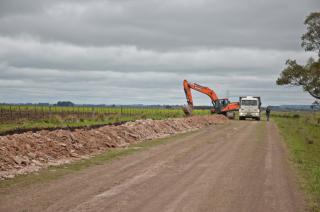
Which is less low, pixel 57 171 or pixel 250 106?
pixel 250 106

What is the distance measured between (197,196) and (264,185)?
2.38 metres

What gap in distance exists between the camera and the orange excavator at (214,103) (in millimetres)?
49997

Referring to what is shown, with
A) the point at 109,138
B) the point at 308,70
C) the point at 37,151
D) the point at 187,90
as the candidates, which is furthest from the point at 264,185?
the point at 308,70

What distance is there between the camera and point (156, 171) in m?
12.5

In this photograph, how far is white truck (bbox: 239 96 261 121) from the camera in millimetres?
53031

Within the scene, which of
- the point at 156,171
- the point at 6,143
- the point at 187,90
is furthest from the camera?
the point at 187,90

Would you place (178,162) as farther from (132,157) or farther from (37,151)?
(37,151)

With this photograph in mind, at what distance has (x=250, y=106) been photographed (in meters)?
53.2

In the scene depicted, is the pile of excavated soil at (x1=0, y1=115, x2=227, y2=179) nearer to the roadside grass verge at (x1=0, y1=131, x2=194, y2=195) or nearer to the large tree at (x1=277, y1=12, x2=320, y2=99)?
the roadside grass verge at (x1=0, y1=131, x2=194, y2=195)

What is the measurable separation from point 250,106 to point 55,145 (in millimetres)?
40291

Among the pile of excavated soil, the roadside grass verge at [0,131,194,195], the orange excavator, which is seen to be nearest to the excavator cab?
the orange excavator

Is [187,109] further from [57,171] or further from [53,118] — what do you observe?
[57,171]

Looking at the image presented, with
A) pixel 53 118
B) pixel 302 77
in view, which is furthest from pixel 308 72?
pixel 53 118

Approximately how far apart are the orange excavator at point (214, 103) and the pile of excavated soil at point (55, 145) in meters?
24.6
